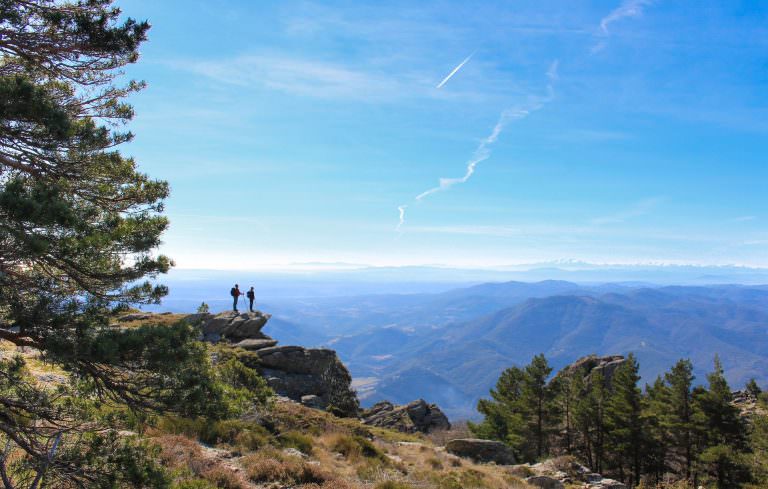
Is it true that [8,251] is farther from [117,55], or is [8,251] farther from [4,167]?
[117,55]

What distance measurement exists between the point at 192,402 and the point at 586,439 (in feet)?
157

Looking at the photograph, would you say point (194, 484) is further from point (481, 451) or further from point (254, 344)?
point (254, 344)

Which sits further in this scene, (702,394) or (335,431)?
(702,394)

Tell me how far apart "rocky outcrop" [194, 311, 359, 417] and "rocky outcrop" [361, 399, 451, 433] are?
10.0ft

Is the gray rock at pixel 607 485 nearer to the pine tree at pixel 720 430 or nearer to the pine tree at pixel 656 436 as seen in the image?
the pine tree at pixel 720 430

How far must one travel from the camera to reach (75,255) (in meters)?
6.46

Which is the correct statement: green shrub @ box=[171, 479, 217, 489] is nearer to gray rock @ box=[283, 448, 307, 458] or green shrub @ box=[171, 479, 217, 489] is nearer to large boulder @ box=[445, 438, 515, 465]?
gray rock @ box=[283, 448, 307, 458]

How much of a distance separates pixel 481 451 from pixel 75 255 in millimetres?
24690

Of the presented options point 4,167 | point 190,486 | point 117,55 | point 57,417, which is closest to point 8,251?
point 4,167

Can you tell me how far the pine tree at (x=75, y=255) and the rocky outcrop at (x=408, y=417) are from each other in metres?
29.7

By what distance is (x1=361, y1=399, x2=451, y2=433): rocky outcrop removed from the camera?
3547 cm

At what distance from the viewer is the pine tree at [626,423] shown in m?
39.0

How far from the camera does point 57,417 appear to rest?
22.8 feet

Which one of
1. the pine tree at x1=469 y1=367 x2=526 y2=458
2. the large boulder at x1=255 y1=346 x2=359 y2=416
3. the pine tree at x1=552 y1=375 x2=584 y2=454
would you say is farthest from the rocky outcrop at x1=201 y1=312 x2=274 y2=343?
the pine tree at x1=552 y1=375 x2=584 y2=454
